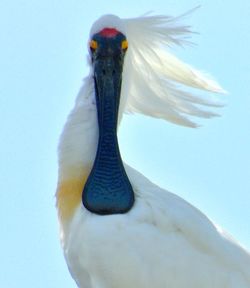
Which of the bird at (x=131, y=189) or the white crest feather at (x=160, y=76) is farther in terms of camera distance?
the white crest feather at (x=160, y=76)

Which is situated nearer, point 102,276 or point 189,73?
point 102,276

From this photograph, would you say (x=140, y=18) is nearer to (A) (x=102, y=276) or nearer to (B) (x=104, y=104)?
(B) (x=104, y=104)

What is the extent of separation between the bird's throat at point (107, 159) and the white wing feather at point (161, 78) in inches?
17.7

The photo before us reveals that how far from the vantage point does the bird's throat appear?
25.0 m

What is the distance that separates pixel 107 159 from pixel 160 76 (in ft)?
4.00

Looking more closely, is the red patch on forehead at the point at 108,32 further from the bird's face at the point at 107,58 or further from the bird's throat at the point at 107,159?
the bird's throat at the point at 107,159

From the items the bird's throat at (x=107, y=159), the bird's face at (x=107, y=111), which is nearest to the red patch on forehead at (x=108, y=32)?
the bird's face at (x=107, y=111)

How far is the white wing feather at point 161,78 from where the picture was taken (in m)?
25.9

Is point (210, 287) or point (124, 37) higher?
point (124, 37)

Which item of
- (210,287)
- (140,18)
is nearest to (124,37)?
(140,18)

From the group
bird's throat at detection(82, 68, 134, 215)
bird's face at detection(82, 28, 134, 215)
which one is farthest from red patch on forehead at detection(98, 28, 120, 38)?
bird's throat at detection(82, 68, 134, 215)

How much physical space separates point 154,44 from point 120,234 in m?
2.25

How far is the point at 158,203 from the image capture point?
81.0ft

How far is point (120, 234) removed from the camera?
24344 mm
